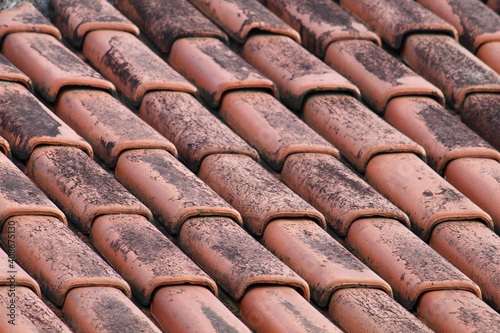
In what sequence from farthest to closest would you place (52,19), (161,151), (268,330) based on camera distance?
1. (52,19)
2. (161,151)
3. (268,330)

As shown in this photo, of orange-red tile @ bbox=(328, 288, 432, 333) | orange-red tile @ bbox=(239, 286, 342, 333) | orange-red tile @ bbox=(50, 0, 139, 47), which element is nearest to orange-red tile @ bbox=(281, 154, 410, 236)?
orange-red tile @ bbox=(328, 288, 432, 333)

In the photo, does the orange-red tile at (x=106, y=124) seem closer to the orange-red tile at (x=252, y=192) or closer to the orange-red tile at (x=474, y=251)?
the orange-red tile at (x=252, y=192)

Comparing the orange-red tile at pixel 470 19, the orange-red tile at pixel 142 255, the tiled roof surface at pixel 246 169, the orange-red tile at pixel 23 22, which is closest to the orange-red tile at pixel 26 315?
the tiled roof surface at pixel 246 169

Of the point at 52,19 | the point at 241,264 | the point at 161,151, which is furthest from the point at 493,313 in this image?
the point at 52,19

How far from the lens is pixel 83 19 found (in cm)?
384

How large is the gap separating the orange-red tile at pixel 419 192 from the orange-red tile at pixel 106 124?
94 centimetres

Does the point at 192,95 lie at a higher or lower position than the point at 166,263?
higher

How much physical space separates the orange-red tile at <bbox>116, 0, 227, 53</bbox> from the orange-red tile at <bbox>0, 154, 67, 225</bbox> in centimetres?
129

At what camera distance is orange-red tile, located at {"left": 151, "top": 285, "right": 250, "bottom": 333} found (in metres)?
2.55

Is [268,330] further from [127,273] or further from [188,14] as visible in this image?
[188,14]

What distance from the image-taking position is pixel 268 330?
2.67 metres

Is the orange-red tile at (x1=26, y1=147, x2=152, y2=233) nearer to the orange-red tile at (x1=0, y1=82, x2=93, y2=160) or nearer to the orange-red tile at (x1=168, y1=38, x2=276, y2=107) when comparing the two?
the orange-red tile at (x1=0, y1=82, x2=93, y2=160)

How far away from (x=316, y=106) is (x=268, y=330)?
1398mm

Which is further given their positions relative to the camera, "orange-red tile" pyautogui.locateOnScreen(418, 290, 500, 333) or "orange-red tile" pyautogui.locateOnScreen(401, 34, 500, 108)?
"orange-red tile" pyautogui.locateOnScreen(401, 34, 500, 108)
